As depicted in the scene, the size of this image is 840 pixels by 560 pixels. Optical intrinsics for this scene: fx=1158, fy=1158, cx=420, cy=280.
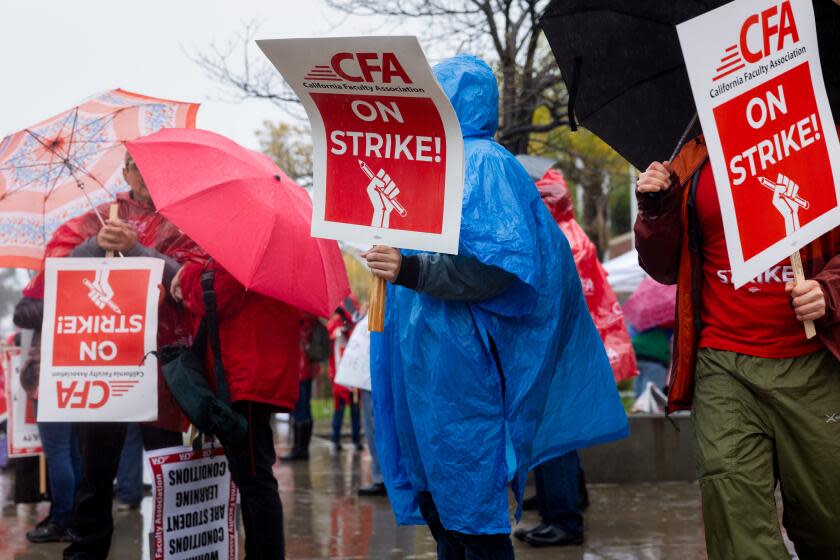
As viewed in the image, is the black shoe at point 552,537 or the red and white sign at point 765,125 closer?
the red and white sign at point 765,125

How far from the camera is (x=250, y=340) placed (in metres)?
5.02

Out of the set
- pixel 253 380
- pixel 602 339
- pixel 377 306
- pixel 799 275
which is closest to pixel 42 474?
pixel 253 380

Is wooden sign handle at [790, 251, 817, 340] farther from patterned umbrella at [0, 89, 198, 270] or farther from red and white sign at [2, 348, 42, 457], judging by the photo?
red and white sign at [2, 348, 42, 457]

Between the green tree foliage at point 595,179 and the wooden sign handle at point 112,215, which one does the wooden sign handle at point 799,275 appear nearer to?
the wooden sign handle at point 112,215

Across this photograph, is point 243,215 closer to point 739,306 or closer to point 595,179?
point 739,306

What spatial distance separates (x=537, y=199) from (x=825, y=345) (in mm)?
1111

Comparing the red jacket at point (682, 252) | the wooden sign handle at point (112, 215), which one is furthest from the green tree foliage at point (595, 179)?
the red jacket at point (682, 252)

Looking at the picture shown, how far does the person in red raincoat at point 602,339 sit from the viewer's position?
6559 millimetres

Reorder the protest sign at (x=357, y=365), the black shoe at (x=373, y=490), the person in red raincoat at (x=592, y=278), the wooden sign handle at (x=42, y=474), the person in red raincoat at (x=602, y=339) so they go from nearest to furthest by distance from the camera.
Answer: the person in red raincoat at (x=602, y=339) → the person in red raincoat at (x=592, y=278) → the wooden sign handle at (x=42, y=474) → the protest sign at (x=357, y=365) → the black shoe at (x=373, y=490)

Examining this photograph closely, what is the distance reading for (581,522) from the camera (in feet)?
21.7

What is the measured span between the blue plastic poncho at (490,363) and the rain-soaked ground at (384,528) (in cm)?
229

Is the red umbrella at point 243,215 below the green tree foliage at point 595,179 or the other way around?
below

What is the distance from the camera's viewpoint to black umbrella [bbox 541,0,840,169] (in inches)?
151

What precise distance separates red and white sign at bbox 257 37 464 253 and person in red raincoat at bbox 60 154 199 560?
1669 millimetres
